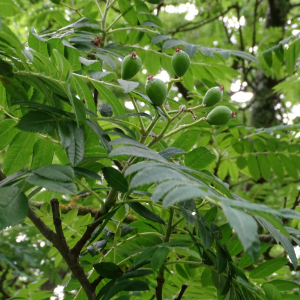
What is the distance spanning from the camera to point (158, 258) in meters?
0.85

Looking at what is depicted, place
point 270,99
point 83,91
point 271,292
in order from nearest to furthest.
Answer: point 271,292
point 83,91
point 270,99

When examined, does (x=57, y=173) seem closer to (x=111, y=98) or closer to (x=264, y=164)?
(x=111, y=98)

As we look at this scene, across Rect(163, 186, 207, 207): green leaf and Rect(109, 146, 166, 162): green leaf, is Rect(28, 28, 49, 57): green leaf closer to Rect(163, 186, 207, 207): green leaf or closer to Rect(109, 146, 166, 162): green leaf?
Rect(109, 146, 166, 162): green leaf

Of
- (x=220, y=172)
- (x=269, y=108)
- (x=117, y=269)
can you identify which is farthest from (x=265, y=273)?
(x=269, y=108)

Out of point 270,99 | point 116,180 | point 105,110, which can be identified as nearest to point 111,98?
point 105,110

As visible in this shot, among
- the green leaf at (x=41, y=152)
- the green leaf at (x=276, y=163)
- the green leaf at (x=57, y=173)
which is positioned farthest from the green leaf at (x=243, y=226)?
the green leaf at (x=276, y=163)

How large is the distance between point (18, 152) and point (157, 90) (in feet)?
1.61

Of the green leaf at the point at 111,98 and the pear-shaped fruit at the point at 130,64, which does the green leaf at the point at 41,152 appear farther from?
the pear-shaped fruit at the point at 130,64

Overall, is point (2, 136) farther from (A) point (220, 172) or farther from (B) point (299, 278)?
(B) point (299, 278)

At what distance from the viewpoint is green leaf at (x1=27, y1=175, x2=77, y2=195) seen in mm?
663

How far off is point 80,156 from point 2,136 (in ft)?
1.24

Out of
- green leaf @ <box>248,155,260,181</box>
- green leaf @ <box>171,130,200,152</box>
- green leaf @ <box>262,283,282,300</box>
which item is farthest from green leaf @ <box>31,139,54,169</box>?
green leaf @ <box>248,155,260,181</box>

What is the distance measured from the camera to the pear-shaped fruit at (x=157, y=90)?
2.91 feet

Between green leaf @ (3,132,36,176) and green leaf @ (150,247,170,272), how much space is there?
0.50m
